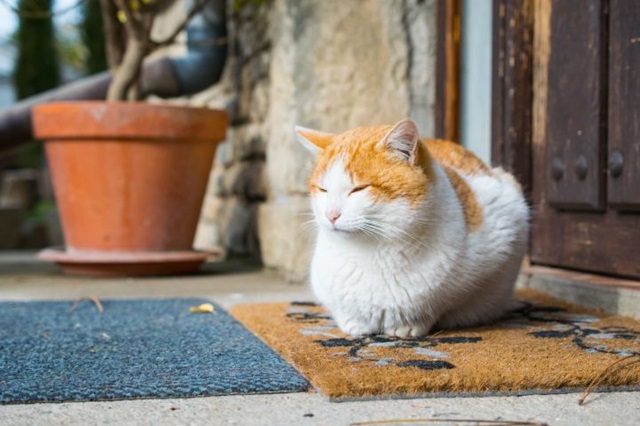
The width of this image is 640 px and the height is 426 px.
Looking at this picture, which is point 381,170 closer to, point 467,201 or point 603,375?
point 467,201

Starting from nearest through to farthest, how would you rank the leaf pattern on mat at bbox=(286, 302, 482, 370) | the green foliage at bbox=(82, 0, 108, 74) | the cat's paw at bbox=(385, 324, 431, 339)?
1. the leaf pattern on mat at bbox=(286, 302, 482, 370)
2. the cat's paw at bbox=(385, 324, 431, 339)
3. the green foliage at bbox=(82, 0, 108, 74)

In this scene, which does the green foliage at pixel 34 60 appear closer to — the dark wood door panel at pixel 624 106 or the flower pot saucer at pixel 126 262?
the flower pot saucer at pixel 126 262

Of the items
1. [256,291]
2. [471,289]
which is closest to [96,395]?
[471,289]

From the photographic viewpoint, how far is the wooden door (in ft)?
7.25

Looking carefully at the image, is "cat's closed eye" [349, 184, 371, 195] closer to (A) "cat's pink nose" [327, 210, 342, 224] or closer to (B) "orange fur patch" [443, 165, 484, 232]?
(A) "cat's pink nose" [327, 210, 342, 224]

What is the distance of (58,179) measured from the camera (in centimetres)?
350

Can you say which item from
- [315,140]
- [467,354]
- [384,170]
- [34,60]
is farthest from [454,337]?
[34,60]

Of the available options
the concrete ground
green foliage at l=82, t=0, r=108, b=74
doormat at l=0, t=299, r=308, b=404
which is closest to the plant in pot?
doormat at l=0, t=299, r=308, b=404

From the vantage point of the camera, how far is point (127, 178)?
340 centimetres

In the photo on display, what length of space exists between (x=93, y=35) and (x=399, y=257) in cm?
945

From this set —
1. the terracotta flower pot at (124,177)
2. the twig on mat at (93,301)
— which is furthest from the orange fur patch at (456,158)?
the terracotta flower pot at (124,177)

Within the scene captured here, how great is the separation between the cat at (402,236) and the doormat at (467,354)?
0.06m

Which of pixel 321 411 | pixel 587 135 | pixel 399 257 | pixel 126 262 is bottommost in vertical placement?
pixel 126 262

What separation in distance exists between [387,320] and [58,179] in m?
2.06
